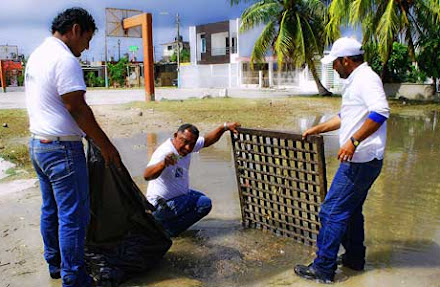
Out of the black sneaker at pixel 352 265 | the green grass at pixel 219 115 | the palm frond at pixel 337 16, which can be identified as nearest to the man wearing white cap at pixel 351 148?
the black sneaker at pixel 352 265

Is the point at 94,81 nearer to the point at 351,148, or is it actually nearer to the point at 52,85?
the point at 52,85

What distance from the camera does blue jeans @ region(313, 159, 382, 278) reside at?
3252 mm

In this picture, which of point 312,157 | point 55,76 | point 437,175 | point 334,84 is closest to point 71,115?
point 55,76

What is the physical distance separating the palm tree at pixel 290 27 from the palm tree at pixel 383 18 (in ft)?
10.6

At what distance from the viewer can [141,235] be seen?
359cm

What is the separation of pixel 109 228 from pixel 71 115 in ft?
3.36

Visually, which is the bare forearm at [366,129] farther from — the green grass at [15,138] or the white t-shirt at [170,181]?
the green grass at [15,138]

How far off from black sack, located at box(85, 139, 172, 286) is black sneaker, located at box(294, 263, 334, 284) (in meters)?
1.22

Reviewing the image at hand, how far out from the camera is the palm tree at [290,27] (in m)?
22.6

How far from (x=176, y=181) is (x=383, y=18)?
1590 cm

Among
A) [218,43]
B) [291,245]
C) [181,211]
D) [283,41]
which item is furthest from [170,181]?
[218,43]

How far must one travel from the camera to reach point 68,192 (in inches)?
118

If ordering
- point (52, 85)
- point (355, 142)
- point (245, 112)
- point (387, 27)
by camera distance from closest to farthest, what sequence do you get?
1. point (52, 85)
2. point (355, 142)
3. point (245, 112)
4. point (387, 27)

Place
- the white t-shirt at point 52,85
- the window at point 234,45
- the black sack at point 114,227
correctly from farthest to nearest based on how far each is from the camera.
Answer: the window at point 234,45 → the black sack at point 114,227 → the white t-shirt at point 52,85
